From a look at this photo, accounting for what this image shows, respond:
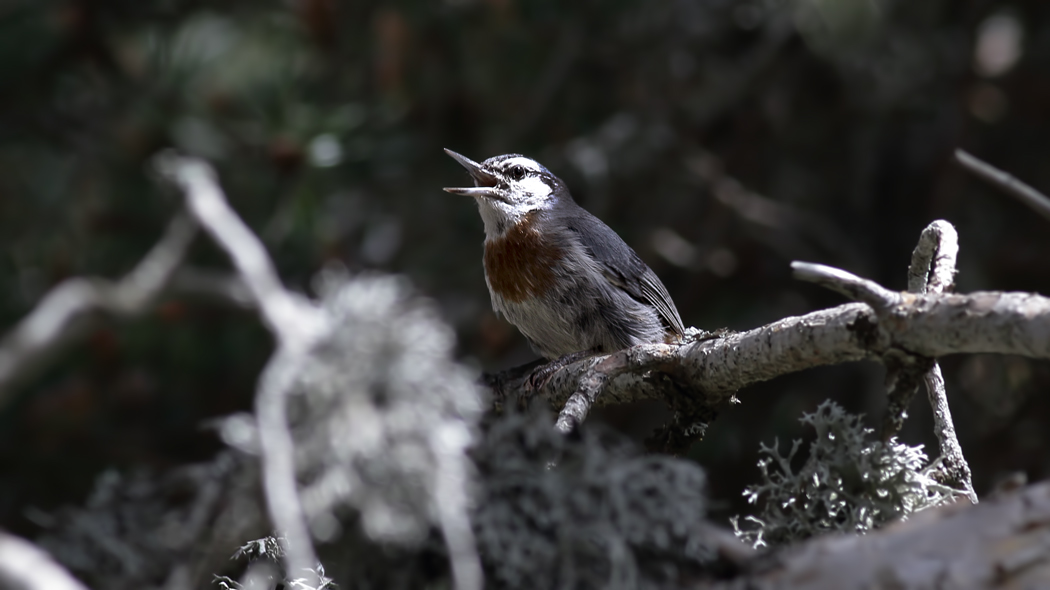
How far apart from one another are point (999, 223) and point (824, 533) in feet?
14.8

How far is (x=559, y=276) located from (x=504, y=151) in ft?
5.42

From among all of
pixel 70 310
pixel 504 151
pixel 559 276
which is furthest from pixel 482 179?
pixel 70 310

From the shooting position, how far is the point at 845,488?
87.3 inches

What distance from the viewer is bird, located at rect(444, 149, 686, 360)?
422cm

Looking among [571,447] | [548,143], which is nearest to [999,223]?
[548,143]

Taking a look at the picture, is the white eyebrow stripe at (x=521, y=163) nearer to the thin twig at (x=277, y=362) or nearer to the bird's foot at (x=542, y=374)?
the bird's foot at (x=542, y=374)

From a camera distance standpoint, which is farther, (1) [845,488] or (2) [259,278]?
(1) [845,488]

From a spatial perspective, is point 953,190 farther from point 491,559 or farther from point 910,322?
point 491,559

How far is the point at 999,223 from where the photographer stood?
6.03 metres

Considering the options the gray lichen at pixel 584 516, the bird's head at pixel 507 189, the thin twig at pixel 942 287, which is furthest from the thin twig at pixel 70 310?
the bird's head at pixel 507 189

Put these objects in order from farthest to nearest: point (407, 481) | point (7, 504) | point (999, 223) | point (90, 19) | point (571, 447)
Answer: point (999, 223) < point (90, 19) < point (7, 504) < point (571, 447) < point (407, 481)

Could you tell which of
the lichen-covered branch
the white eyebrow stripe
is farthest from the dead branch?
the white eyebrow stripe

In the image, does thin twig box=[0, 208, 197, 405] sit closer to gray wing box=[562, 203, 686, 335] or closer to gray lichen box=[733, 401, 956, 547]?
gray lichen box=[733, 401, 956, 547]

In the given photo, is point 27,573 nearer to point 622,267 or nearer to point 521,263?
point 521,263
